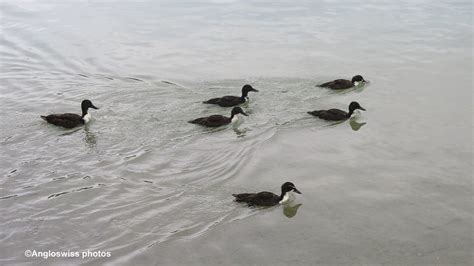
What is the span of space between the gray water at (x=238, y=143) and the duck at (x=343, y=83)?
19cm

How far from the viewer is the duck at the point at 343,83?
642 inches

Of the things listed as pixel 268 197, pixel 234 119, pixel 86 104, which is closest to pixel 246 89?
pixel 234 119

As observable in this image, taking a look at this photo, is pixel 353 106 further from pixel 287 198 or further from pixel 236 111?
pixel 287 198

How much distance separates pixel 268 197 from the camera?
10.6 m

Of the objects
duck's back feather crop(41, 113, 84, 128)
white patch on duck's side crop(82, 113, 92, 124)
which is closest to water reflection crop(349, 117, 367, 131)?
white patch on duck's side crop(82, 113, 92, 124)

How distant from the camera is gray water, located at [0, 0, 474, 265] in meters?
9.66

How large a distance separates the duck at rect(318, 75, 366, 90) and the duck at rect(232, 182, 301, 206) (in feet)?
20.1

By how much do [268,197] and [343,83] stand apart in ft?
21.6

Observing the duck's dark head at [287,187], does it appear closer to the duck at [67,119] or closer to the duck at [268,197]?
the duck at [268,197]

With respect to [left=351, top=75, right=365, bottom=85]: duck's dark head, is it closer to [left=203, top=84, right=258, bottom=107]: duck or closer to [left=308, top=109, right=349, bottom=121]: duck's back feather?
[left=308, top=109, right=349, bottom=121]: duck's back feather

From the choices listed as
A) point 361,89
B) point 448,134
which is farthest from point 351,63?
point 448,134

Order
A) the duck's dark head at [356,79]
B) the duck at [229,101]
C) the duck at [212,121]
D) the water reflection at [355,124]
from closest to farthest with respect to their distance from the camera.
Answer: the duck at [212,121] < the water reflection at [355,124] < the duck at [229,101] < the duck's dark head at [356,79]

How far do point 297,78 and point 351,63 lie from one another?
8.09ft

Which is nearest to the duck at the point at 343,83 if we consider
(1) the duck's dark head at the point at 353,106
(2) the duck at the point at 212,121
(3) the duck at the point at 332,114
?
(1) the duck's dark head at the point at 353,106
